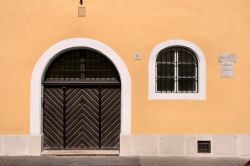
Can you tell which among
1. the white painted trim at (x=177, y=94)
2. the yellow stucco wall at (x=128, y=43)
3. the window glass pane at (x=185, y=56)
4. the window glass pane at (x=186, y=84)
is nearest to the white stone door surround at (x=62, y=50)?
the yellow stucco wall at (x=128, y=43)

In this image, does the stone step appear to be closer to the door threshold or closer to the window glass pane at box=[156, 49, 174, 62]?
the door threshold

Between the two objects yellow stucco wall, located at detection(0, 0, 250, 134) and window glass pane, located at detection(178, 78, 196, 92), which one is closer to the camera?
yellow stucco wall, located at detection(0, 0, 250, 134)

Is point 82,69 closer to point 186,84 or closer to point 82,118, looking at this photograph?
point 82,118

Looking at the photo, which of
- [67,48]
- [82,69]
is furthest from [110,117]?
[67,48]

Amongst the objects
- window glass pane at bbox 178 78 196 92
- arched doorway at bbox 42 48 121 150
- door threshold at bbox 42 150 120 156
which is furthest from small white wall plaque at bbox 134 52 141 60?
door threshold at bbox 42 150 120 156

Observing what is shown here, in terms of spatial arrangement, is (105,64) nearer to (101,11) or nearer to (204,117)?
(101,11)

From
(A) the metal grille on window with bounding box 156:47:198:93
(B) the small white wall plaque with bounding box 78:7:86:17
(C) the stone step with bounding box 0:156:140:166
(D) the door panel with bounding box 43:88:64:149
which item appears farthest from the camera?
(D) the door panel with bounding box 43:88:64:149

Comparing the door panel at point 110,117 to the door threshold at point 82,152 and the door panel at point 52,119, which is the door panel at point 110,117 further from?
the door panel at point 52,119

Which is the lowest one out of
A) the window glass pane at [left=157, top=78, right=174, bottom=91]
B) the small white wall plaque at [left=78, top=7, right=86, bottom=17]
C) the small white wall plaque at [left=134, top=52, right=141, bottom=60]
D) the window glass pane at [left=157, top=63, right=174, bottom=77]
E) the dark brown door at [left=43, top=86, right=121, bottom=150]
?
the dark brown door at [left=43, top=86, right=121, bottom=150]

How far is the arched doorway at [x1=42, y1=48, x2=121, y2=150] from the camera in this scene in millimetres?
10102

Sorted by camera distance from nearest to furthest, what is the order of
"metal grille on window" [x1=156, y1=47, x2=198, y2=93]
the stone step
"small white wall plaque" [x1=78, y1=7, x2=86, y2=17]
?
1. the stone step
2. "small white wall plaque" [x1=78, y1=7, x2=86, y2=17]
3. "metal grille on window" [x1=156, y1=47, x2=198, y2=93]

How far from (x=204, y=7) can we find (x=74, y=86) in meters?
3.97

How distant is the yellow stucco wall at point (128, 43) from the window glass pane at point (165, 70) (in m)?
0.41

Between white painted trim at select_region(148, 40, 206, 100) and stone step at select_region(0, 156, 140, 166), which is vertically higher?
white painted trim at select_region(148, 40, 206, 100)
